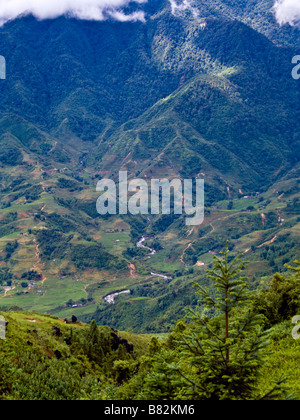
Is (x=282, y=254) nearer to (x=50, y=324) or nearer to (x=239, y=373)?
(x=50, y=324)

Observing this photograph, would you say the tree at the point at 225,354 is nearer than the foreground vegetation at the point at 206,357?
Yes

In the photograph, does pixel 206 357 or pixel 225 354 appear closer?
pixel 206 357

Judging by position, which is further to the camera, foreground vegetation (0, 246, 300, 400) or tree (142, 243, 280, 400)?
foreground vegetation (0, 246, 300, 400)

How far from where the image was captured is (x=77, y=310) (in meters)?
170
